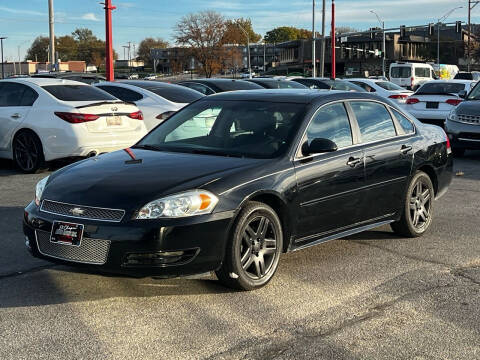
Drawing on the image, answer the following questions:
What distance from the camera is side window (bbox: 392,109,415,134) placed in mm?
6570

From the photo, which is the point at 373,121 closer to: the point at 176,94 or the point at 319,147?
the point at 319,147

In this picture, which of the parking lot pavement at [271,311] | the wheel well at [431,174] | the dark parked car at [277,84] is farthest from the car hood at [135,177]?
the dark parked car at [277,84]

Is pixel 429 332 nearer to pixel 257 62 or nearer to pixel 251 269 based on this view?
pixel 251 269

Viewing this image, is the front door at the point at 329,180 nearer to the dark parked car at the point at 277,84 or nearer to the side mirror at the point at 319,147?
the side mirror at the point at 319,147

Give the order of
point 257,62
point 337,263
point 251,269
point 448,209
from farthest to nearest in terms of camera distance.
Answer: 1. point 257,62
2. point 448,209
3. point 337,263
4. point 251,269

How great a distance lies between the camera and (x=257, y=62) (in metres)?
131

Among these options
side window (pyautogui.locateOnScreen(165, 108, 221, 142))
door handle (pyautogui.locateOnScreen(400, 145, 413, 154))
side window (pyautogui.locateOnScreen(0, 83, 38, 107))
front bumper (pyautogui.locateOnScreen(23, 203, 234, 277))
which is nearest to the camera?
front bumper (pyautogui.locateOnScreen(23, 203, 234, 277))

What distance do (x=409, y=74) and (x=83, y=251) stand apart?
35754 millimetres

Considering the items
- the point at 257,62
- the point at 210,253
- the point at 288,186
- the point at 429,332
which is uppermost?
the point at 257,62

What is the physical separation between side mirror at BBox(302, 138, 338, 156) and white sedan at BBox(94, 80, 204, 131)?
22.0 ft

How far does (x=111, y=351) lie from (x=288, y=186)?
1.94m

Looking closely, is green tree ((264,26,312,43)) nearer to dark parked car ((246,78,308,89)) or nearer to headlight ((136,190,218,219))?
dark parked car ((246,78,308,89))

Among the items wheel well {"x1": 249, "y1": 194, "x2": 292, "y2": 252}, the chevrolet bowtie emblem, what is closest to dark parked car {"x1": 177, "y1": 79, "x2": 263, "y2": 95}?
wheel well {"x1": 249, "y1": 194, "x2": 292, "y2": 252}

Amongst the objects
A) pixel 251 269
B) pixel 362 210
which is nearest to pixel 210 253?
pixel 251 269
